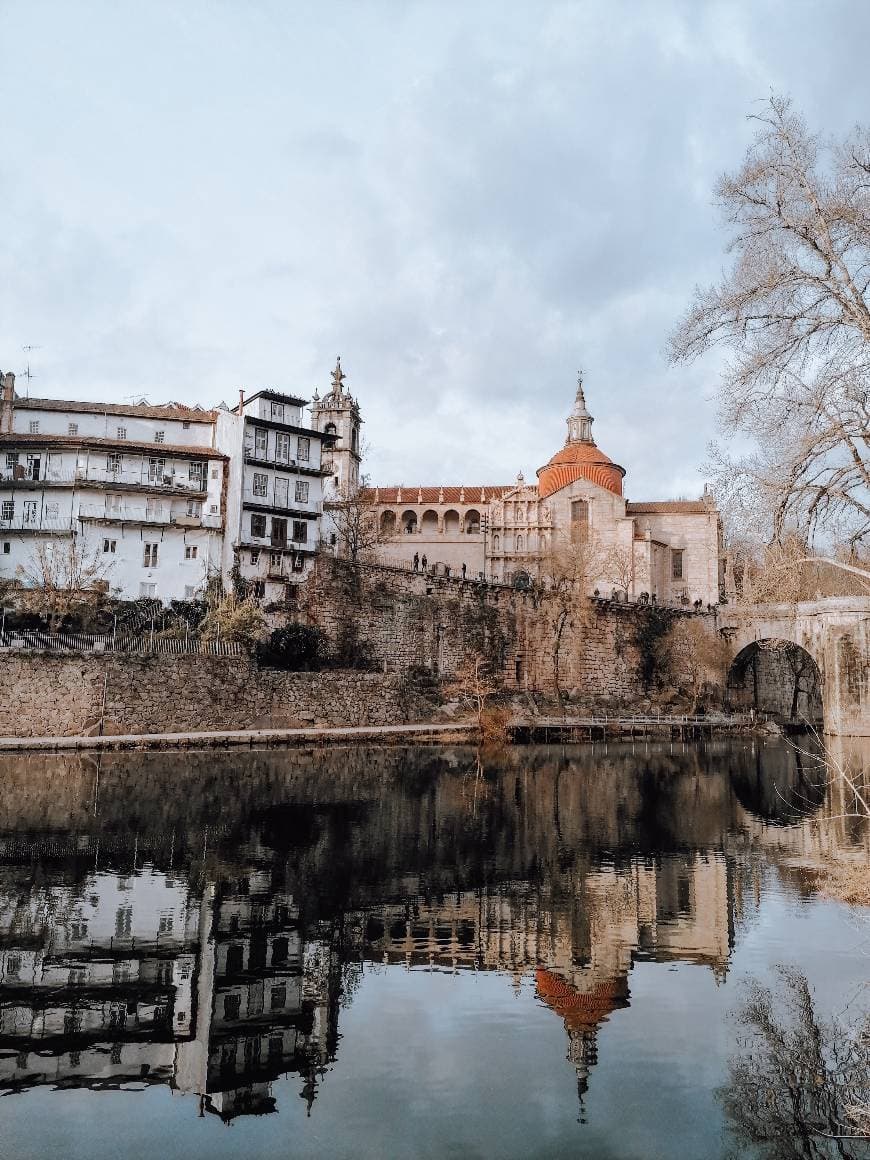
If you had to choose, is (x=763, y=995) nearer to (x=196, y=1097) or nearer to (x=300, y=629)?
(x=196, y=1097)

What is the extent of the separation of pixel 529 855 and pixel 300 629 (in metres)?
28.4

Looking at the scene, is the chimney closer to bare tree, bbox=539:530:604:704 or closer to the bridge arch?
bare tree, bbox=539:530:604:704

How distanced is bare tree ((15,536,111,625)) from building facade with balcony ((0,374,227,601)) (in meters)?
0.06

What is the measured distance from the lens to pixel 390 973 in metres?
10.8

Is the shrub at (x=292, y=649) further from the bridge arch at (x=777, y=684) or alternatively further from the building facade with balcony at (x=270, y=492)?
the bridge arch at (x=777, y=684)

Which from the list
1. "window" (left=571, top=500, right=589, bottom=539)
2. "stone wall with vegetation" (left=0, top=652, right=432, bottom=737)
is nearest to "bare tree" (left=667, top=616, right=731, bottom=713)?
"window" (left=571, top=500, right=589, bottom=539)

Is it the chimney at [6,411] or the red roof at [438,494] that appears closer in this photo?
the chimney at [6,411]

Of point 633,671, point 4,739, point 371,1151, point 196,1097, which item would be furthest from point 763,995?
point 633,671

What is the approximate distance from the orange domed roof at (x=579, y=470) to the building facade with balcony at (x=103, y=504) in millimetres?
32570

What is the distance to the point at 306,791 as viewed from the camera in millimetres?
25203

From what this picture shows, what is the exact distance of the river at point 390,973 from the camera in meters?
7.41

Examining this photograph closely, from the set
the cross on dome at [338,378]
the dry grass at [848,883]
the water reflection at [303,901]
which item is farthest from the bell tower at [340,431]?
the dry grass at [848,883]

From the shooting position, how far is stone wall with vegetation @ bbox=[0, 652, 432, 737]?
35.1 m

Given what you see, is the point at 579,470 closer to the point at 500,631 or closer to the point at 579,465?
the point at 579,465
